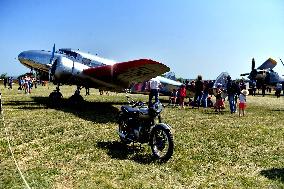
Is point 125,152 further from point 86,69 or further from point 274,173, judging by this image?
point 86,69

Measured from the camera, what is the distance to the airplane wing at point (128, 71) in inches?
623

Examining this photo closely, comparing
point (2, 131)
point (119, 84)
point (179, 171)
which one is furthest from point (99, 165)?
point (119, 84)

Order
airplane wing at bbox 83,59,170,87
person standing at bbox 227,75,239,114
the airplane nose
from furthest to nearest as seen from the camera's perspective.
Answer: the airplane nose < person standing at bbox 227,75,239,114 < airplane wing at bbox 83,59,170,87

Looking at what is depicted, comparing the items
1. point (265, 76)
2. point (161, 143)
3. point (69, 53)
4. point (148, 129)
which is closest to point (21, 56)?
point (69, 53)

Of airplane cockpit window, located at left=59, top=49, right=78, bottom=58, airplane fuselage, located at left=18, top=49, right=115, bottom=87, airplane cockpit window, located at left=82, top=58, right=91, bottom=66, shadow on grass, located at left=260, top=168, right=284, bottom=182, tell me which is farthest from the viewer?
airplane cockpit window, located at left=59, top=49, right=78, bottom=58

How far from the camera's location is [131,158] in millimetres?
8242

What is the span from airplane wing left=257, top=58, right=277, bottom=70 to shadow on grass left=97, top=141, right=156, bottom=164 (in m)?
46.9

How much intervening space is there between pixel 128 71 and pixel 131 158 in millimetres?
9261

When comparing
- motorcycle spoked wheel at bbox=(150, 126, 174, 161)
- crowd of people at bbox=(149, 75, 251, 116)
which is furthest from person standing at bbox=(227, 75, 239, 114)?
motorcycle spoked wheel at bbox=(150, 126, 174, 161)

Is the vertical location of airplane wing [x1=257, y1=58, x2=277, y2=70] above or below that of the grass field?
above

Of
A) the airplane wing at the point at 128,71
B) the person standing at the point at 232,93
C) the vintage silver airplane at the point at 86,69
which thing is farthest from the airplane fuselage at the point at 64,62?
the person standing at the point at 232,93

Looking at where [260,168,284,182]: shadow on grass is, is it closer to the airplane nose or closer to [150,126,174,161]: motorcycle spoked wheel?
[150,126,174,161]: motorcycle spoked wheel

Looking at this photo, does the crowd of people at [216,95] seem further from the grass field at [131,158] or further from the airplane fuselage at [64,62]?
the grass field at [131,158]

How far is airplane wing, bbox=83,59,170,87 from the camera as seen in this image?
1582 centimetres
